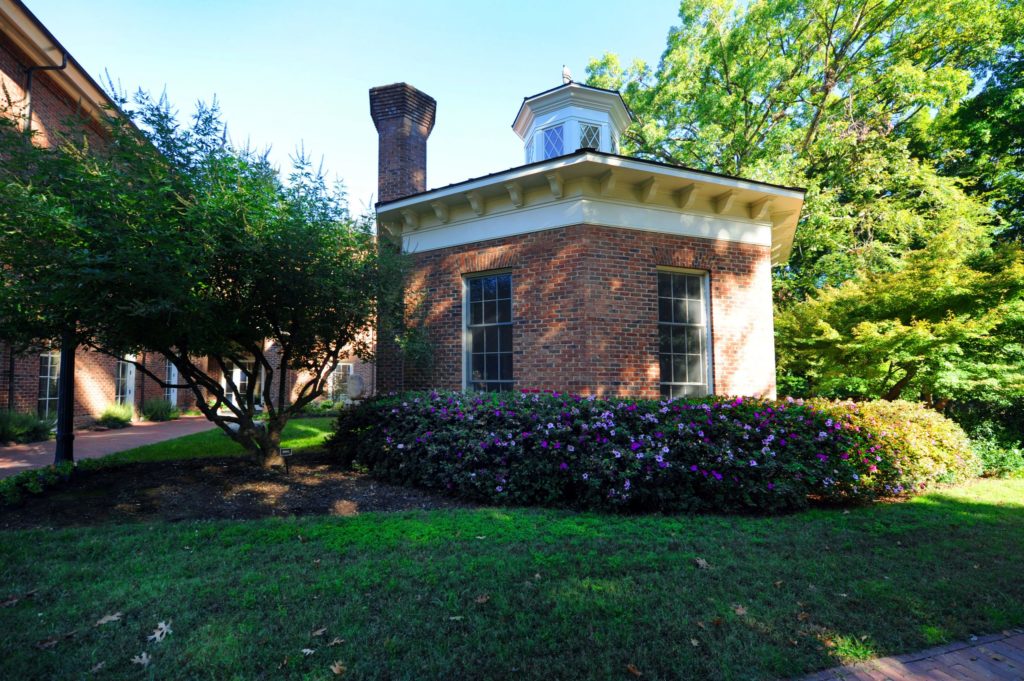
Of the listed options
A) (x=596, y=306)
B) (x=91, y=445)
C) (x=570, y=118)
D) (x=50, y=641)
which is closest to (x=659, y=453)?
(x=596, y=306)

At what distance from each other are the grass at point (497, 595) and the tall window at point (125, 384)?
14.9m

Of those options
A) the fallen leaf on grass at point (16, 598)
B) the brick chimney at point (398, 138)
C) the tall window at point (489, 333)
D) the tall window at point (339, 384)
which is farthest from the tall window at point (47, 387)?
the fallen leaf on grass at point (16, 598)

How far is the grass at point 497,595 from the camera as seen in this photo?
2695 millimetres

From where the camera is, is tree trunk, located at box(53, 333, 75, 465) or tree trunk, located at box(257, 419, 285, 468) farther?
tree trunk, located at box(257, 419, 285, 468)

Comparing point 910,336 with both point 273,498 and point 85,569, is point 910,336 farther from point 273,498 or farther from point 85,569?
point 85,569

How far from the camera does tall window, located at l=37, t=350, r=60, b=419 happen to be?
13.3m

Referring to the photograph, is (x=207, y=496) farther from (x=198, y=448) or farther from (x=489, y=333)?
(x=489, y=333)

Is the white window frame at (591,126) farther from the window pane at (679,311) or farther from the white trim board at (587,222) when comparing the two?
the window pane at (679,311)

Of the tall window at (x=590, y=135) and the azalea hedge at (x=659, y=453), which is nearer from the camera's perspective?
the azalea hedge at (x=659, y=453)

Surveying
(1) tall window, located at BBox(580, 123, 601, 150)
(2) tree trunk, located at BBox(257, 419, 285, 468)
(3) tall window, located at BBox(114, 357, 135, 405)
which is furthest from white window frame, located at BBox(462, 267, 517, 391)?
(3) tall window, located at BBox(114, 357, 135, 405)

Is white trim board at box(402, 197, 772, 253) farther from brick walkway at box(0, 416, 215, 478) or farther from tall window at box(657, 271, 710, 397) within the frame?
brick walkway at box(0, 416, 215, 478)

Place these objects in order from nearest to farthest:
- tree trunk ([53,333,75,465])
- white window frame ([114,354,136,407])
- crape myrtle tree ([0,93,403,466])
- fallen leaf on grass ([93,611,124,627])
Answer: fallen leaf on grass ([93,611,124,627]) → crape myrtle tree ([0,93,403,466]) → tree trunk ([53,333,75,465]) → white window frame ([114,354,136,407])

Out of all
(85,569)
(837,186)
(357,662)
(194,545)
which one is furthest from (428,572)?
(837,186)

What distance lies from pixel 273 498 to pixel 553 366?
173 inches
